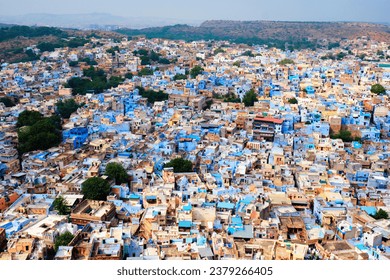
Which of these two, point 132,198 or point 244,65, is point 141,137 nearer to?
point 132,198

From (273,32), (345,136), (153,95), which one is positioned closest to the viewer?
Answer: (345,136)

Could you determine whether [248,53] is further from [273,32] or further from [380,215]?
[380,215]

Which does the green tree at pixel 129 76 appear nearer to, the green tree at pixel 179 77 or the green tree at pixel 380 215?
the green tree at pixel 179 77

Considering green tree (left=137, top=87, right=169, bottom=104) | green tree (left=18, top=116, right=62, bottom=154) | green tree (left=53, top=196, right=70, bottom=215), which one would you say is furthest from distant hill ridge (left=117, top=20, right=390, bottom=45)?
green tree (left=53, top=196, right=70, bottom=215)

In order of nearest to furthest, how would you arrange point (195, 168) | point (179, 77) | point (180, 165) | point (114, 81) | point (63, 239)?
point (63, 239) → point (180, 165) → point (195, 168) → point (114, 81) → point (179, 77)

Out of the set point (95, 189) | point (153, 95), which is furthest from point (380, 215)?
point (153, 95)

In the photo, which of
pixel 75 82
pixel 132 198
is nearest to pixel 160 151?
pixel 132 198

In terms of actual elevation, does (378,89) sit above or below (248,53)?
below
